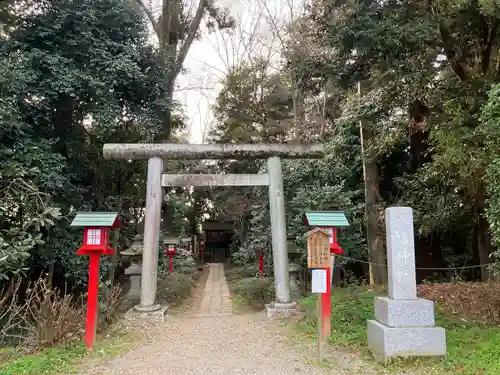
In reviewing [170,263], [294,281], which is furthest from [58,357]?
[170,263]

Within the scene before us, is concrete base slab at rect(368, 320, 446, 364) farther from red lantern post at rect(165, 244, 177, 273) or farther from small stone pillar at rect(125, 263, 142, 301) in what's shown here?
red lantern post at rect(165, 244, 177, 273)

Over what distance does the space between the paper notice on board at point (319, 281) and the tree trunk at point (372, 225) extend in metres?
6.02

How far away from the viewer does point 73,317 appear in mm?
5992

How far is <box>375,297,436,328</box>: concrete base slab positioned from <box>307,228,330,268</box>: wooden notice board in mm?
957

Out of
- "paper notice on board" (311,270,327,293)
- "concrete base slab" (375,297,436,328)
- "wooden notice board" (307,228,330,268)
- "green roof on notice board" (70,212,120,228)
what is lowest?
"concrete base slab" (375,297,436,328)

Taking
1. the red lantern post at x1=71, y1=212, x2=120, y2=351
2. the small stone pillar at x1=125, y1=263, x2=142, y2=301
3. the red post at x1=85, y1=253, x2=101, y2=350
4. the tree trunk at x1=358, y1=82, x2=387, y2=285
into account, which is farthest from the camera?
the tree trunk at x1=358, y1=82, x2=387, y2=285

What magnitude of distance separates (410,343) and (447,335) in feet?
3.68

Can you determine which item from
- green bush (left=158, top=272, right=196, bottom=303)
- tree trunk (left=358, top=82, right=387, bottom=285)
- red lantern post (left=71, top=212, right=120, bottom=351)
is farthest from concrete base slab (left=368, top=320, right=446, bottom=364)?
green bush (left=158, top=272, right=196, bottom=303)

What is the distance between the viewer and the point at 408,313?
16.2ft

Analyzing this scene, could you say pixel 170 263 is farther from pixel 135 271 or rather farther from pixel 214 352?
pixel 214 352

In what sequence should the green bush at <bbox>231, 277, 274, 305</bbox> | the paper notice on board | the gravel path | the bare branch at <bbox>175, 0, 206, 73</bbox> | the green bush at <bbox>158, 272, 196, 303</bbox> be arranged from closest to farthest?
the gravel path
the paper notice on board
the green bush at <bbox>231, 277, 274, 305</bbox>
the green bush at <bbox>158, 272, 196, 303</bbox>
the bare branch at <bbox>175, 0, 206, 73</bbox>

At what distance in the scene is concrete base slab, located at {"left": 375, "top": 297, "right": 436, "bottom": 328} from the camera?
489 cm

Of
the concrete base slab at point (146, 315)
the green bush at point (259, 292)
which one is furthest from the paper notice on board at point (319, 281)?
the green bush at point (259, 292)

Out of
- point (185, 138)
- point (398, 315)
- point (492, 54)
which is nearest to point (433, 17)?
point (492, 54)
